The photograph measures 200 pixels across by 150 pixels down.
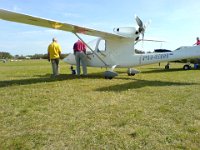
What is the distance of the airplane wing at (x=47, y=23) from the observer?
873 cm

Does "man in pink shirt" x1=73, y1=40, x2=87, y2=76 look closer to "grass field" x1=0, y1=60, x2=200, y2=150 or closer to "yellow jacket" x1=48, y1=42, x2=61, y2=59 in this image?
"yellow jacket" x1=48, y1=42, x2=61, y2=59

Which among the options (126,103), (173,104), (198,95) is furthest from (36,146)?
(198,95)

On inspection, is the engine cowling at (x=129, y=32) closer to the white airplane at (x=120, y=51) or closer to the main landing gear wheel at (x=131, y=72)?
the white airplane at (x=120, y=51)

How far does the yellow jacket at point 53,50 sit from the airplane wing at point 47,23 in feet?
4.90

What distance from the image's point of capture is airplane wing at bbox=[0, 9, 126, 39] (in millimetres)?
8734

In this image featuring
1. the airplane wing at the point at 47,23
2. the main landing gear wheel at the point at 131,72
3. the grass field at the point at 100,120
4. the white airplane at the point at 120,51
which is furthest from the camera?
the main landing gear wheel at the point at 131,72

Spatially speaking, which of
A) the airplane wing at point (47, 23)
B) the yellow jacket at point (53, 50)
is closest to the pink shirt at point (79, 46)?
the airplane wing at point (47, 23)

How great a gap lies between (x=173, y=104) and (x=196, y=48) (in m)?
5.50

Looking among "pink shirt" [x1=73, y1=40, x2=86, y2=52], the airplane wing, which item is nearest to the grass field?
the airplane wing

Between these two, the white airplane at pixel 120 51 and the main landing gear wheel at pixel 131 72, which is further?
the main landing gear wheel at pixel 131 72

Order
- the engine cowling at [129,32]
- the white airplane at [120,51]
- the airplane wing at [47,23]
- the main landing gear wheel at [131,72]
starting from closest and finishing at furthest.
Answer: the airplane wing at [47,23]
the white airplane at [120,51]
the engine cowling at [129,32]
the main landing gear wheel at [131,72]

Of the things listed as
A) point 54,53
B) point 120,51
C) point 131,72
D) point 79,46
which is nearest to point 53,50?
point 54,53

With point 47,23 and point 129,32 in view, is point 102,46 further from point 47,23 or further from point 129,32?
point 47,23

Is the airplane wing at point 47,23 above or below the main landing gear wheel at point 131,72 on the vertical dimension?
above
